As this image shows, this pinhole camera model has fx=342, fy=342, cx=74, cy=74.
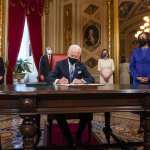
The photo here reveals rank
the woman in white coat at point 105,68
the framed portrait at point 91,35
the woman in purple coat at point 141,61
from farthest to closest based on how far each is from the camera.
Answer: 1. the framed portrait at point 91,35
2. the woman in white coat at point 105,68
3. the woman in purple coat at point 141,61

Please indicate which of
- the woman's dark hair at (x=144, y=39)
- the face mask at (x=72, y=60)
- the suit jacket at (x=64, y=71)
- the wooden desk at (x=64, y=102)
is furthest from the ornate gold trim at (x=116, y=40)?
the wooden desk at (x=64, y=102)

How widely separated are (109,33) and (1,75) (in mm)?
4664

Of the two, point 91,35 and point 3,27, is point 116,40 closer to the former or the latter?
point 91,35

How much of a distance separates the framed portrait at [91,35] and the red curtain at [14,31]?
7.55 ft

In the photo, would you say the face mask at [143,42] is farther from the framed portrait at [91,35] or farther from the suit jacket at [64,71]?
the framed portrait at [91,35]

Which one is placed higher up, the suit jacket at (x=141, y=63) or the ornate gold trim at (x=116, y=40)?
the ornate gold trim at (x=116, y=40)

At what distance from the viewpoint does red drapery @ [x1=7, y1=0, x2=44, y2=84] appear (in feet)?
36.4

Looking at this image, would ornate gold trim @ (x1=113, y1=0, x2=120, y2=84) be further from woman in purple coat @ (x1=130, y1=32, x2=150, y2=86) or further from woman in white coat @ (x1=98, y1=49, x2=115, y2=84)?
woman in purple coat @ (x1=130, y1=32, x2=150, y2=86)

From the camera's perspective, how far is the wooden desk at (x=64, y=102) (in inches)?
113

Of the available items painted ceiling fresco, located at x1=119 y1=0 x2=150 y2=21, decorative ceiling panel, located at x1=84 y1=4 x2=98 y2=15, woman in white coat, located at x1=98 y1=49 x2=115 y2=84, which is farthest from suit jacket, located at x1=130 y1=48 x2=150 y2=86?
painted ceiling fresco, located at x1=119 y1=0 x2=150 y2=21

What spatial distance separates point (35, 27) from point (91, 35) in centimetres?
205

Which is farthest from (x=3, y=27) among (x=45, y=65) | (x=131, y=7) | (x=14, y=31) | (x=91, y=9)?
(x=131, y=7)

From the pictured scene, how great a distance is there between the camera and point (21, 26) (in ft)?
37.1

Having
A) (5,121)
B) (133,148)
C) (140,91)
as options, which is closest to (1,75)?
(5,121)
